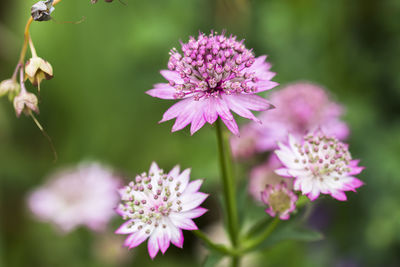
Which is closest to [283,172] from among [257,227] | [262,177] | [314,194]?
[314,194]

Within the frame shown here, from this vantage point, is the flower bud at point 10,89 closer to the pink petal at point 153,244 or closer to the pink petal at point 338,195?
the pink petal at point 153,244

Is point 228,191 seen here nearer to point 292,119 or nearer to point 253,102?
point 253,102

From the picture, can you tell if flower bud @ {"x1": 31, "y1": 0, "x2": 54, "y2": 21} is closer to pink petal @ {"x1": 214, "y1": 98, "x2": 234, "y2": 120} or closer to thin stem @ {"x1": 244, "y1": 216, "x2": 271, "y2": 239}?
pink petal @ {"x1": 214, "y1": 98, "x2": 234, "y2": 120}

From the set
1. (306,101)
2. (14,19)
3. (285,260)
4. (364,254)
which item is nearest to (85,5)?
(14,19)

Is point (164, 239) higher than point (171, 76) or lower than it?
lower

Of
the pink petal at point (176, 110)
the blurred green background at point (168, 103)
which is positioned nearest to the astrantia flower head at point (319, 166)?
the pink petal at point (176, 110)

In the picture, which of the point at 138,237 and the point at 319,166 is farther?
the point at 319,166

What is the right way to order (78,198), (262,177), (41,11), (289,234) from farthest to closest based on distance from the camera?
(78,198) < (262,177) < (289,234) < (41,11)
